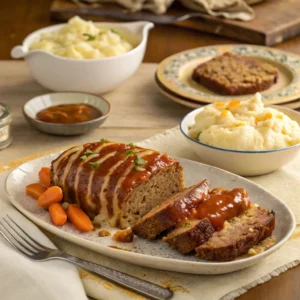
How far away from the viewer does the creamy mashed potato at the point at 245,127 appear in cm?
378

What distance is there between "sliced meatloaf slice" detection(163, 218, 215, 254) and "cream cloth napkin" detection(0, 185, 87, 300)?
0.46 meters

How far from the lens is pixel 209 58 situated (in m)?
5.48

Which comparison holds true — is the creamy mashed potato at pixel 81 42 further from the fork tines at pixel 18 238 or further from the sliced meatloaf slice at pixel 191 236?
the sliced meatloaf slice at pixel 191 236

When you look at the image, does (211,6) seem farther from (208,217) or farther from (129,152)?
(208,217)

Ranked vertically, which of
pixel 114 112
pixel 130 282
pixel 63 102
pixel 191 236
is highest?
pixel 191 236

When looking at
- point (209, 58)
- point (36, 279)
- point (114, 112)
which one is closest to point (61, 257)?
point (36, 279)

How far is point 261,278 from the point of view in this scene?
2957 millimetres

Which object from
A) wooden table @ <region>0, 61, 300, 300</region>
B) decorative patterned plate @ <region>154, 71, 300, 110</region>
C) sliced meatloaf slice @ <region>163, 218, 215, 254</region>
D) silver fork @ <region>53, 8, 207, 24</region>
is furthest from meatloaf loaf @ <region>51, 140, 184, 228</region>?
silver fork @ <region>53, 8, 207, 24</region>

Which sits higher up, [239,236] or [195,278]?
[239,236]

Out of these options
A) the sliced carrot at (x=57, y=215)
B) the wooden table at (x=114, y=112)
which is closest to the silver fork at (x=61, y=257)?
the sliced carrot at (x=57, y=215)

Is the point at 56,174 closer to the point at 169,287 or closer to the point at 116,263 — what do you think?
the point at 116,263

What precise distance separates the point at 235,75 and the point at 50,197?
6.77 ft

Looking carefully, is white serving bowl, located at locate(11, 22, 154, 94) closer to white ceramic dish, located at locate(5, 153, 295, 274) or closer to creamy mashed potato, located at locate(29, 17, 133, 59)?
creamy mashed potato, located at locate(29, 17, 133, 59)

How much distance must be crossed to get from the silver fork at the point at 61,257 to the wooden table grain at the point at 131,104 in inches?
15.6
